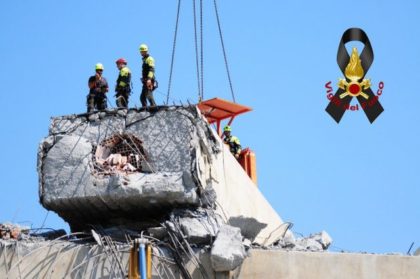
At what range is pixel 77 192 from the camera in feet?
64.4

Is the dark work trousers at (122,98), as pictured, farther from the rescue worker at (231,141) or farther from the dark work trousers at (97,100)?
the rescue worker at (231,141)

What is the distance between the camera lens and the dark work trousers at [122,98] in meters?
20.9

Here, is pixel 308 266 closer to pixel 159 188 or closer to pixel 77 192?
pixel 159 188

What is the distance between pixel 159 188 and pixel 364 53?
6903mm

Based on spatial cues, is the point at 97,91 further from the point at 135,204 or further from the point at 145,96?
the point at 135,204

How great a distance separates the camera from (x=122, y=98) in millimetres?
21016

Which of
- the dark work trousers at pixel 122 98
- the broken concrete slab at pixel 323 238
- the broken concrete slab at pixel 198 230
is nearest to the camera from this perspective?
the broken concrete slab at pixel 198 230

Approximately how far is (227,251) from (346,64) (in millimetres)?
7123

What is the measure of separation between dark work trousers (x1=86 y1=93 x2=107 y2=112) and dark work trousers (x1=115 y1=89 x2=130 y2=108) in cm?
30

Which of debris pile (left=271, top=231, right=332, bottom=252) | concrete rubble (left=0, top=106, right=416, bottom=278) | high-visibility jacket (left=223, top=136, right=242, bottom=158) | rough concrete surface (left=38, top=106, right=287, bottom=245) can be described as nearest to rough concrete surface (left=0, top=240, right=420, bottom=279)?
concrete rubble (left=0, top=106, right=416, bottom=278)

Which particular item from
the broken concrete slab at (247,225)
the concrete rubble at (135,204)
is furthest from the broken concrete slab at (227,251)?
the broken concrete slab at (247,225)

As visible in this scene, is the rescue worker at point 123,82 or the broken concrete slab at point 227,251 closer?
the broken concrete slab at point 227,251

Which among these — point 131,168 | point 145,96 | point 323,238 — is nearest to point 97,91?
point 145,96

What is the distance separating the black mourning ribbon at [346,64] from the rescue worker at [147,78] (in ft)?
13.2
